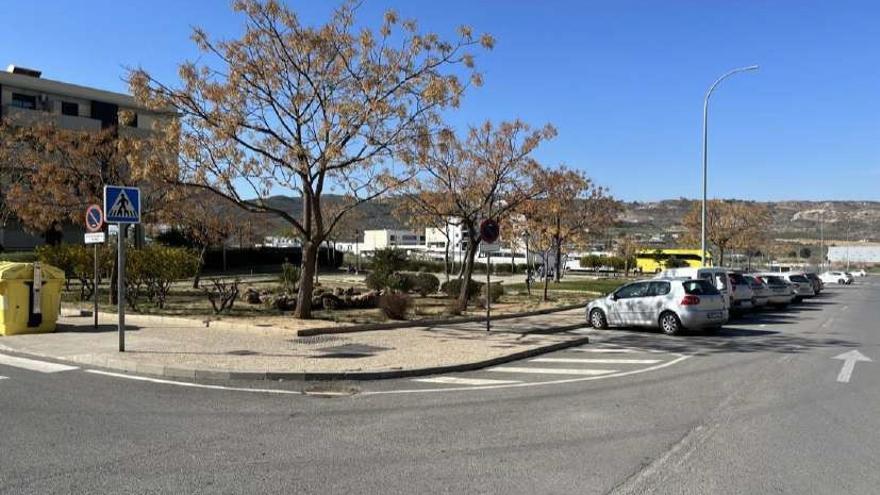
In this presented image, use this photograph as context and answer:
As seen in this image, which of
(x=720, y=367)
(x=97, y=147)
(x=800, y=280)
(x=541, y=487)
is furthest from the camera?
(x=800, y=280)

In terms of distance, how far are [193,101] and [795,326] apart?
17.3 meters

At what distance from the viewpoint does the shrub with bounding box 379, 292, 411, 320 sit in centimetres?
1792

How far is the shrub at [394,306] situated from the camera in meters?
17.9

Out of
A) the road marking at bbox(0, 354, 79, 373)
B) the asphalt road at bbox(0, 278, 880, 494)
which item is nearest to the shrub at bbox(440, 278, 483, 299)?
the asphalt road at bbox(0, 278, 880, 494)

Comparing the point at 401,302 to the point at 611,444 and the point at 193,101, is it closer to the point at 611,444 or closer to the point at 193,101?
the point at 193,101

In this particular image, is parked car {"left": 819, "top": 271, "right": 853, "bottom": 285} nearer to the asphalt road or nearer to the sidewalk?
the sidewalk

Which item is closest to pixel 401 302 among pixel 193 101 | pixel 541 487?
pixel 193 101

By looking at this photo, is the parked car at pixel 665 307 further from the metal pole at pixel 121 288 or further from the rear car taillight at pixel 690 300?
the metal pole at pixel 121 288

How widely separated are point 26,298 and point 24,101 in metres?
40.8

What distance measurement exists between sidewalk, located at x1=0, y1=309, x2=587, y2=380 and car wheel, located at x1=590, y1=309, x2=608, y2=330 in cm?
168

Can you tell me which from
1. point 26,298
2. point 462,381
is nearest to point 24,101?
point 26,298

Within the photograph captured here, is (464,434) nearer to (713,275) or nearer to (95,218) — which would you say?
(95,218)

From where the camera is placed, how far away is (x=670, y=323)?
57.2 ft

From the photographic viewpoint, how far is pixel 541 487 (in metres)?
5.33
